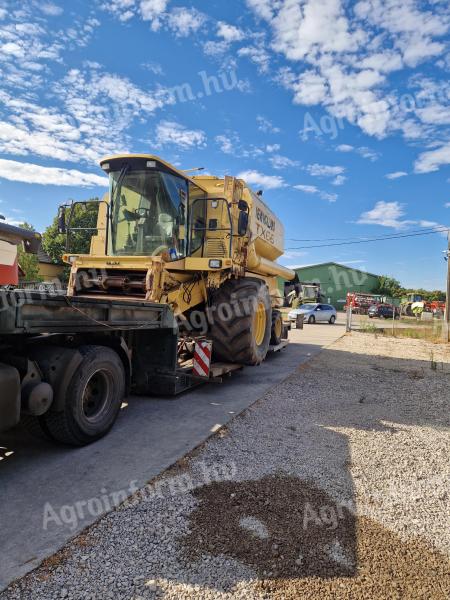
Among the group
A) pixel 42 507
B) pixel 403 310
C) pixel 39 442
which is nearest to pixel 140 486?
pixel 42 507

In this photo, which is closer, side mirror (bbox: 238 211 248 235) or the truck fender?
the truck fender

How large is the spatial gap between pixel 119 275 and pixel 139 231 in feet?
2.73

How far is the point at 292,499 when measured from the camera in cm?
334

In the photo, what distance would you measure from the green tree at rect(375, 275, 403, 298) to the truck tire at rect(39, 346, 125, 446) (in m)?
64.1

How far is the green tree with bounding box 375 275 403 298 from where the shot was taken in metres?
63.8

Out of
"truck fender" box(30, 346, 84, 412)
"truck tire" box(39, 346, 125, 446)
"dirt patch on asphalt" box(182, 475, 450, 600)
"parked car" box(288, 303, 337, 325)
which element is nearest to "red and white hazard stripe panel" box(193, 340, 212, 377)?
"truck tire" box(39, 346, 125, 446)

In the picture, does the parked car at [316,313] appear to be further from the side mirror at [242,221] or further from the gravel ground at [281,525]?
the gravel ground at [281,525]

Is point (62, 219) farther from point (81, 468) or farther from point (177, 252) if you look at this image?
point (81, 468)

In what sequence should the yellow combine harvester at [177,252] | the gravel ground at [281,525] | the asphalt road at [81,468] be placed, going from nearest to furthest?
the gravel ground at [281,525]
the asphalt road at [81,468]
the yellow combine harvester at [177,252]

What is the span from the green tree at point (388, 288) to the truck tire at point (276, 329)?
56508mm

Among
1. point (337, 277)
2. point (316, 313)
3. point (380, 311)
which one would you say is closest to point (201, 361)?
point (316, 313)

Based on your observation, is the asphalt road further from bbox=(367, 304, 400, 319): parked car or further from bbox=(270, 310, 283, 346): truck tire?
bbox=(367, 304, 400, 319): parked car

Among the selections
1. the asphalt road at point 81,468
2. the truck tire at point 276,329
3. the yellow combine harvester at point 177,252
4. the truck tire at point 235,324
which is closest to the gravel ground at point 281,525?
the asphalt road at point 81,468

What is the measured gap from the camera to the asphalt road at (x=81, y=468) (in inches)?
107
